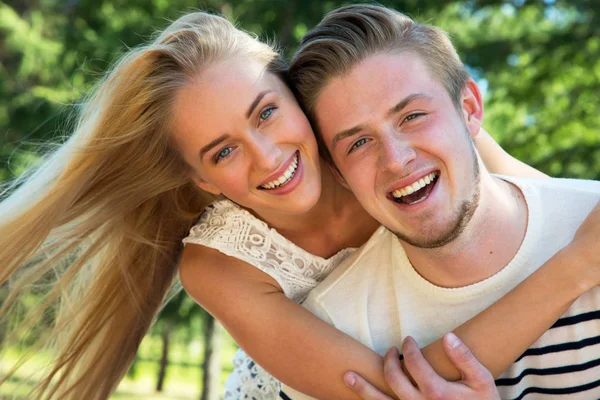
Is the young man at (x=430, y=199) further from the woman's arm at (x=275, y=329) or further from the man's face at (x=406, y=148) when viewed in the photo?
the woman's arm at (x=275, y=329)

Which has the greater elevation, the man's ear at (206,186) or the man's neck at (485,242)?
the man's ear at (206,186)

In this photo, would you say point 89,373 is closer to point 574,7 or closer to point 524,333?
point 524,333

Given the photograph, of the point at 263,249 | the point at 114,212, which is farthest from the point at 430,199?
the point at 114,212

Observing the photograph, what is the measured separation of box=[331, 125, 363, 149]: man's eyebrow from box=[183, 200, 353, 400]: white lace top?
72 cm

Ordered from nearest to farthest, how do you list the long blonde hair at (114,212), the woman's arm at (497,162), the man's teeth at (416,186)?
the man's teeth at (416,186) < the long blonde hair at (114,212) < the woman's arm at (497,162)

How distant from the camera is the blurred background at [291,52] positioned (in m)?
7.32

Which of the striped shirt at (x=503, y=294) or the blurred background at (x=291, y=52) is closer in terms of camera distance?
the striped shirt at (x=503, y=294)

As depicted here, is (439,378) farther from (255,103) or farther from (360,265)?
(255,103)

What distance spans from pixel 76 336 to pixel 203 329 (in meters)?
4.70

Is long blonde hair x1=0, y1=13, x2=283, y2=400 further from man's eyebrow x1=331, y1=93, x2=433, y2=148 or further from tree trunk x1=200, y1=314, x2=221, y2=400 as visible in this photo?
tree trunk x1=200, y1=314, x2=221, y2=400

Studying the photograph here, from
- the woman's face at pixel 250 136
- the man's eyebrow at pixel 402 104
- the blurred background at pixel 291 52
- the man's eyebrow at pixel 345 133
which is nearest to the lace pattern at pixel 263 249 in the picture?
the woman's face at pixel 250 136

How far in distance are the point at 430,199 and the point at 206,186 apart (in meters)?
1.06

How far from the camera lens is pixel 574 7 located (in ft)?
23.6

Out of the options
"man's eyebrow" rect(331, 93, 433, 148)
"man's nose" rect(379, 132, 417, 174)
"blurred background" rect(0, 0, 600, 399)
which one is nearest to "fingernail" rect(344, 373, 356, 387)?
"man's nose" rect(379, 132, 417, 174)
